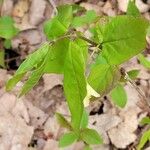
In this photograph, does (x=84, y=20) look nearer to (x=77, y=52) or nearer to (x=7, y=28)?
(x=7, y=28)

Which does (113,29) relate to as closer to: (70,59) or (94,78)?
(70,59)

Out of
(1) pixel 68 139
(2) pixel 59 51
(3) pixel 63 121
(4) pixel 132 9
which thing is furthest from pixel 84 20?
(2) pixel 59 51

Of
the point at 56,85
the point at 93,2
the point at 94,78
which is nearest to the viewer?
the point at 94,78

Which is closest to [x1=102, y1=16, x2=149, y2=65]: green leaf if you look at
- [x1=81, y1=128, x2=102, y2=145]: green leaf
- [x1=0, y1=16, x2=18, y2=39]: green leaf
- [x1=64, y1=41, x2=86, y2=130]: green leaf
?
[x1=64, y1=41, x2=86, y2=130]: green leaf

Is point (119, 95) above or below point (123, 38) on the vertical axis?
below

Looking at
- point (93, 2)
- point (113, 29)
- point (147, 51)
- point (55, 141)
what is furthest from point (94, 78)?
point (93, 2)

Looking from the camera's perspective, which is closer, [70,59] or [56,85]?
[70,59]

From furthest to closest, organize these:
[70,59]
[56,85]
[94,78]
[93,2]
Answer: [93,2], [56,85], [94,78], [70,59]
